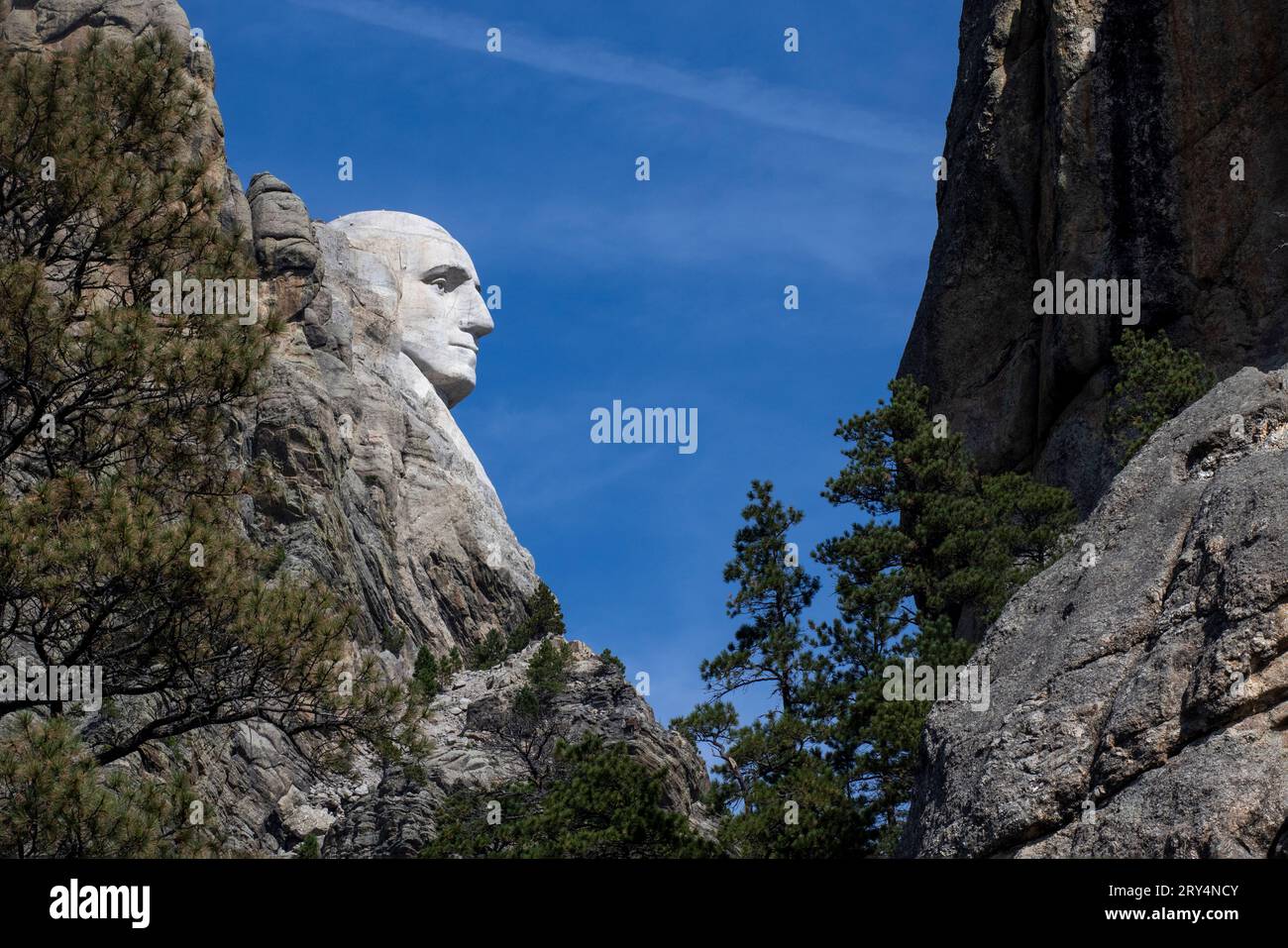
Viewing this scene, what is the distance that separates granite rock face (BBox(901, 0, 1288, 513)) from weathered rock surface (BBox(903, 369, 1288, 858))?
20.4 metres

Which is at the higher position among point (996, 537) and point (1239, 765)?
point (996, 537)

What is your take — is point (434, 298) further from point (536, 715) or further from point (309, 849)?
point (309, 849)

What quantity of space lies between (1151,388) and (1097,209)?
32.9ft

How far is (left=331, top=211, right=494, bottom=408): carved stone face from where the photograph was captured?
295 ft

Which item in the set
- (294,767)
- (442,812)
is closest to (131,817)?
(442,812)

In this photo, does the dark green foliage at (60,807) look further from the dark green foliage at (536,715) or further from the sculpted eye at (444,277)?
the sculpted eye at (444,277)

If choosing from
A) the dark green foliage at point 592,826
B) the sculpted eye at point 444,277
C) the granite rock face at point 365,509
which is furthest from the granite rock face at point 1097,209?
the sculpted eye at point 444,277

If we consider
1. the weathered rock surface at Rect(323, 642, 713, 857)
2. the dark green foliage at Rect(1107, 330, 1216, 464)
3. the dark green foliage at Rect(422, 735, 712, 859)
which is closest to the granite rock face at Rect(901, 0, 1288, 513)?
the dark green foliage at Rect(1107, 330, 1216, 464)

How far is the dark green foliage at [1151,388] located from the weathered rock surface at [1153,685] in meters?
14.8

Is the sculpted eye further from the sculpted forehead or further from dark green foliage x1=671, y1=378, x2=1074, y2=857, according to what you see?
dark green foliage x1=671, y1=378, x2=1074, y2=857
